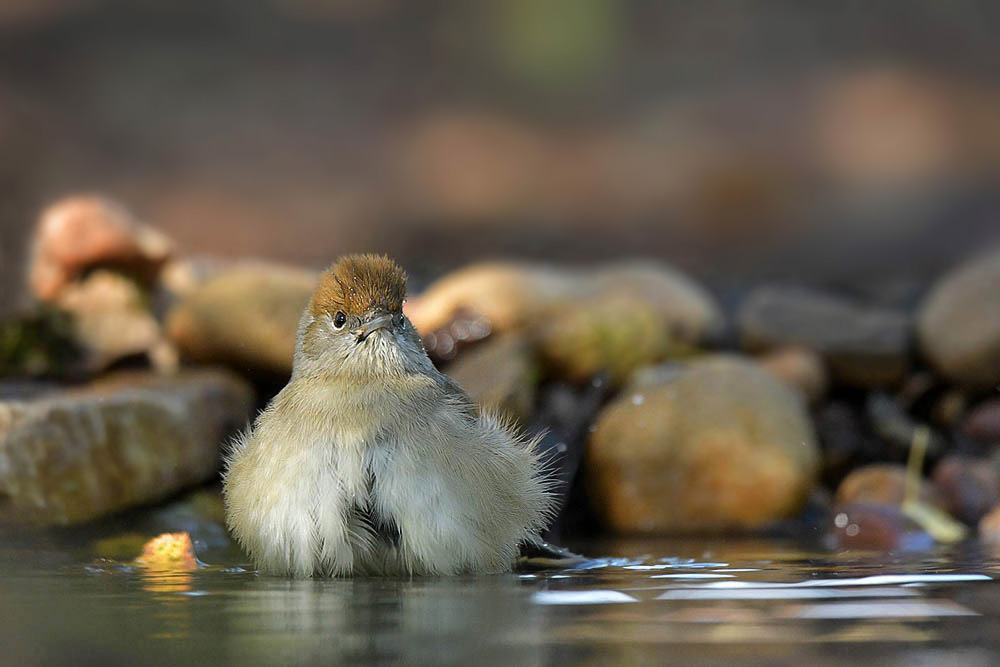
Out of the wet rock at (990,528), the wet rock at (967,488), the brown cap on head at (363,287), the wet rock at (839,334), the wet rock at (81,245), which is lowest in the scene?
the wet rock at (990,528)

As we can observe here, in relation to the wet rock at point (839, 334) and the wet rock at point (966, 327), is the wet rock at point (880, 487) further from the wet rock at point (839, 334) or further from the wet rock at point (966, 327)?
the wet rock at point (839, 334)

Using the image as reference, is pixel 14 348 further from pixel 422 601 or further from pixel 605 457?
pixel 422 601

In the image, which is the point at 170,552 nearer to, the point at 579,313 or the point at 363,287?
the point at 363,287

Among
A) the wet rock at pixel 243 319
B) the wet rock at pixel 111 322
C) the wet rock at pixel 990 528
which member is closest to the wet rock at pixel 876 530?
the wet rock at pixel 990 528

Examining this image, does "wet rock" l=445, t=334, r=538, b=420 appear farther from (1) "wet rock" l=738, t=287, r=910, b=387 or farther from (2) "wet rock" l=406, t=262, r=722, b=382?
(1) "wet rock" l=738, t=287, r=910, b=387

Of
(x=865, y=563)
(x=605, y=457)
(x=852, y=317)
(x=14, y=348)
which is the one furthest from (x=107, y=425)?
(x=852, y=317)

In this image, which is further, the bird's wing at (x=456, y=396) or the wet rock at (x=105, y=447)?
the wet rock at (x=105, y=447)
